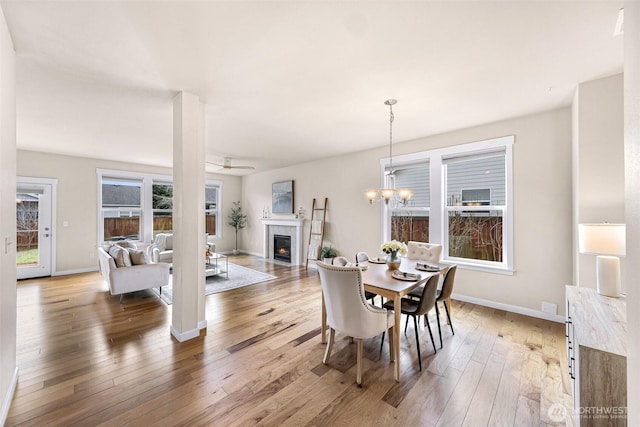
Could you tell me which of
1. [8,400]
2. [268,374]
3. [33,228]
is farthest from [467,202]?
[33,228]

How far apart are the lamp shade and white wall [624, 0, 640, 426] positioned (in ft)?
5.46

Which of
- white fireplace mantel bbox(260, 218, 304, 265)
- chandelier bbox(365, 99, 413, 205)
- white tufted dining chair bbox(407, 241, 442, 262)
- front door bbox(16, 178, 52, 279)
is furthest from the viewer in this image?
Answer: white fireplace mantel bbox(260, 218, 304, 265)

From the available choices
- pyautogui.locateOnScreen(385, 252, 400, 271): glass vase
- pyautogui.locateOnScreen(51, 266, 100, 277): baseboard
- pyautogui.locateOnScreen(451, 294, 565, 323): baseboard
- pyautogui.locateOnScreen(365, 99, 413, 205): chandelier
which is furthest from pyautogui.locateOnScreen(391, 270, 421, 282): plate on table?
pyautogui.locateOnScreen(51, 266, 100, 277): baseboard

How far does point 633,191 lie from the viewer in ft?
2.38

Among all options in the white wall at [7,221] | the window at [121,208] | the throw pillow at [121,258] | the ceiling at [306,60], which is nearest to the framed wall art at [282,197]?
the ceiling at [306,60]

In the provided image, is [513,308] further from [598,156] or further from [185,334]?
[185,334]

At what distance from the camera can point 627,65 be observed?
0.79m

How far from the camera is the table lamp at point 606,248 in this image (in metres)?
1.91

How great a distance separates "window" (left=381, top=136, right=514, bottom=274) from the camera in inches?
141

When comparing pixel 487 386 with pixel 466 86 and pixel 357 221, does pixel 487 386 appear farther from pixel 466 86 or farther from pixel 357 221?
pixel 357 221

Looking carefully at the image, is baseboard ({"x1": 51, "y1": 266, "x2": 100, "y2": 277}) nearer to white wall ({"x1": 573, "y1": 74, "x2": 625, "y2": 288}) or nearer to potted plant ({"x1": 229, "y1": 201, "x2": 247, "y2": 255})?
potted plant ({"x1": 229, "y1": 201, "x2": 247, "y2": 255})

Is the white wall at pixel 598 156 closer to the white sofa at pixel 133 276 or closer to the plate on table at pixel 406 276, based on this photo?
the plate on table at pixel 406 276

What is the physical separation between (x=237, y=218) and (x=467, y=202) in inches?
259

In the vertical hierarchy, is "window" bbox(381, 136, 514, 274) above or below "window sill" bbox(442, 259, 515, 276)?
above
